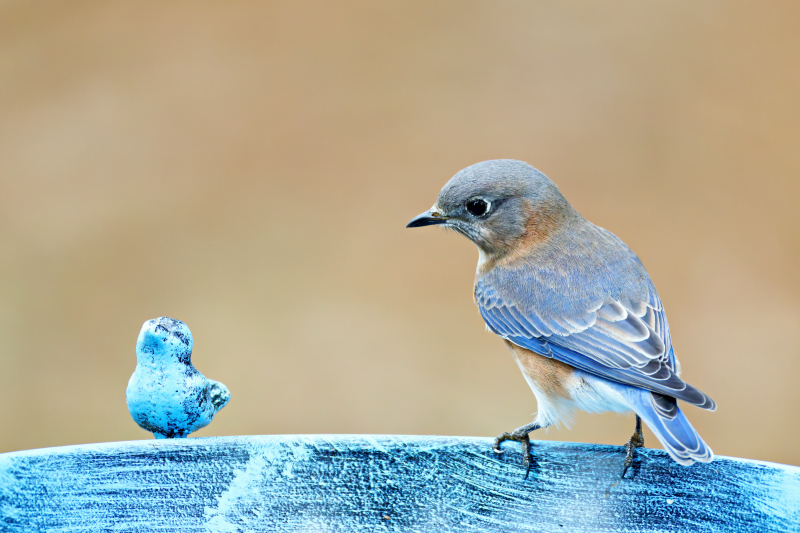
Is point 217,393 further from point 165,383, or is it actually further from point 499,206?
point 499,206

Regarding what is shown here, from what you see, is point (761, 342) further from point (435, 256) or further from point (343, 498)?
point (343, 498)

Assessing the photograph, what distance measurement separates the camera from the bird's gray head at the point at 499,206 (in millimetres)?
2820

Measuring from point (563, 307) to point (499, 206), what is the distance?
0.47 meters

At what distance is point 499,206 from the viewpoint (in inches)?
113

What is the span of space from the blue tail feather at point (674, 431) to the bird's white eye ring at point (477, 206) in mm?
854

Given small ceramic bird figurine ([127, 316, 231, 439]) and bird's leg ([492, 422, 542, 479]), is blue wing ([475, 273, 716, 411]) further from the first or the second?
small ceramic bird figurine ([127, 316, 231, 439])

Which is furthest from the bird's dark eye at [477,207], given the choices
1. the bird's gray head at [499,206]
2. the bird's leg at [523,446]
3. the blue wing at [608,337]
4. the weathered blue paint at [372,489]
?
the weathered blue paint at [372,489]

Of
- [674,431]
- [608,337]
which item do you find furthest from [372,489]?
[608,337]

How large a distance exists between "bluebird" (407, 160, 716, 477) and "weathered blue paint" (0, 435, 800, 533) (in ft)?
0.23

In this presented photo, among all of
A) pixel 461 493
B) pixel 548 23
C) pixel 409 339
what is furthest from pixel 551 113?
pixel 461 493

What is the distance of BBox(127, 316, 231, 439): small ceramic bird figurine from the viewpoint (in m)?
1.82

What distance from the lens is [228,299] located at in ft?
18.3

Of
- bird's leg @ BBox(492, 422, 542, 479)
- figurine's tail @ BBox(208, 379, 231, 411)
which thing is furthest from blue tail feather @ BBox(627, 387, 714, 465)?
figurine's tail @ BBox(208, 379, 231, 411)

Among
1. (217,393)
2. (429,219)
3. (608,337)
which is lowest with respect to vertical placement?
(217,393)
